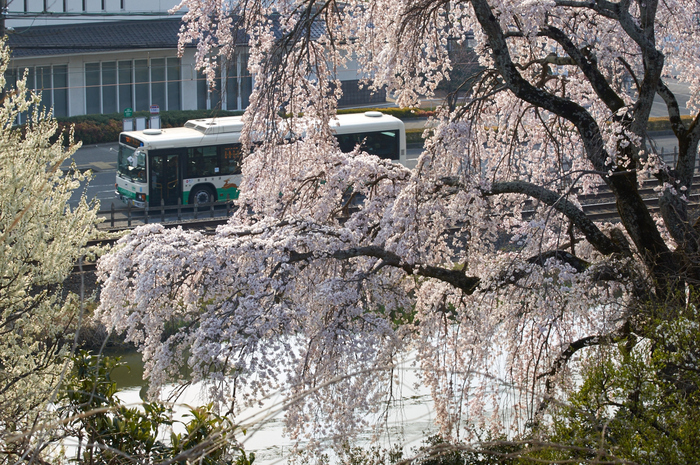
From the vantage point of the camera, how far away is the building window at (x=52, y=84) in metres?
28.2

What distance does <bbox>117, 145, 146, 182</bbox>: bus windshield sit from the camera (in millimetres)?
19094

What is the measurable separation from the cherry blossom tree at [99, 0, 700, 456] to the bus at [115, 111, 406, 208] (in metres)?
11.0

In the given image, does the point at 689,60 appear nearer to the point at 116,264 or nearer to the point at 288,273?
the point at 288,273

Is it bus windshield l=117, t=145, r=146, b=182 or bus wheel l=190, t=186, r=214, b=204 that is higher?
bus windshield l=117, t=145, r=146, b=182

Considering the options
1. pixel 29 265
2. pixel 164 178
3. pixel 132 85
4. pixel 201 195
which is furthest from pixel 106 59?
pixel 29 265

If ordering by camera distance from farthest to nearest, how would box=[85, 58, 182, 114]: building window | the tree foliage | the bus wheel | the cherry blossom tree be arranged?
box=[85, 58, 182, 114]: building window
the bus wheel
the cherry blossom tree
the tree foliage

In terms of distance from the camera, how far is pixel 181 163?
63.6ft

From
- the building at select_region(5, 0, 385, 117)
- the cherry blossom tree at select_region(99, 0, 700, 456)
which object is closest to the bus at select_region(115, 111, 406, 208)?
the building at select_region(5, 0, 385, 117)

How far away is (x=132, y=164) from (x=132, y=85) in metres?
12.2

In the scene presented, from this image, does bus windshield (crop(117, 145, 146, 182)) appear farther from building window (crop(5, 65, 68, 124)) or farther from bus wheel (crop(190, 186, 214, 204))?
building window (crop(5, 65, 68, 124))

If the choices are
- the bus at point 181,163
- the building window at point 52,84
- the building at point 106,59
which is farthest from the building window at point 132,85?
the bus at point 181,163

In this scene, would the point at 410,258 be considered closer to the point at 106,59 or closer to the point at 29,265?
the point at 29,265

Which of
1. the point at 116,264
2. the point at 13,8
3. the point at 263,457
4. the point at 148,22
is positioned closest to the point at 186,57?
the point at 148,22

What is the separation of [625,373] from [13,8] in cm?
2939
